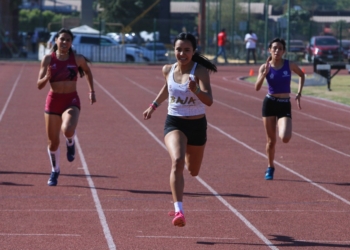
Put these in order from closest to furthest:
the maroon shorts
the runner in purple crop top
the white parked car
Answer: the maroon shorts
the runner in purple crop top
the white parked car

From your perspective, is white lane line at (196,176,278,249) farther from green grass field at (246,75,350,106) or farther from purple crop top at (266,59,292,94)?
green grass field at (246,75,350,106)

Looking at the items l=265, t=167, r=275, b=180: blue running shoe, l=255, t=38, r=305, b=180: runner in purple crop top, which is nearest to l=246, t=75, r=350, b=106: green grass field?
l=255, t=38, r=305, b=180: runner in purple crop top

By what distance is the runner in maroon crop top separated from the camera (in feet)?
29.9

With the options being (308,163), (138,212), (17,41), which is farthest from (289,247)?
(17,41)

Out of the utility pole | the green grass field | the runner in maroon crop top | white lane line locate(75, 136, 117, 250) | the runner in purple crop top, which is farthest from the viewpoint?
the utility pole

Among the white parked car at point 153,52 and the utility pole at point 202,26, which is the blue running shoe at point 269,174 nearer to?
the white parked car at point 153,52

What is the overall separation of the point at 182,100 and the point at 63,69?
8.82 ft

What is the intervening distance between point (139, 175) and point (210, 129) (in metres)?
5.20

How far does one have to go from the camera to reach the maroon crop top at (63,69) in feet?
30.0

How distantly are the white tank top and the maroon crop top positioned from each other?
8.16ft

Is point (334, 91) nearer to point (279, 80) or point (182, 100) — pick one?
point (279, 80)

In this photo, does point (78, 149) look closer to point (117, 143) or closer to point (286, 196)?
point (117, 143)

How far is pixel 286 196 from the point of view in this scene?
873cm

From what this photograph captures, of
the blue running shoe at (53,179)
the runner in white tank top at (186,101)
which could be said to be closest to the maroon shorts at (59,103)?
the blue running shoe at (53,179)
